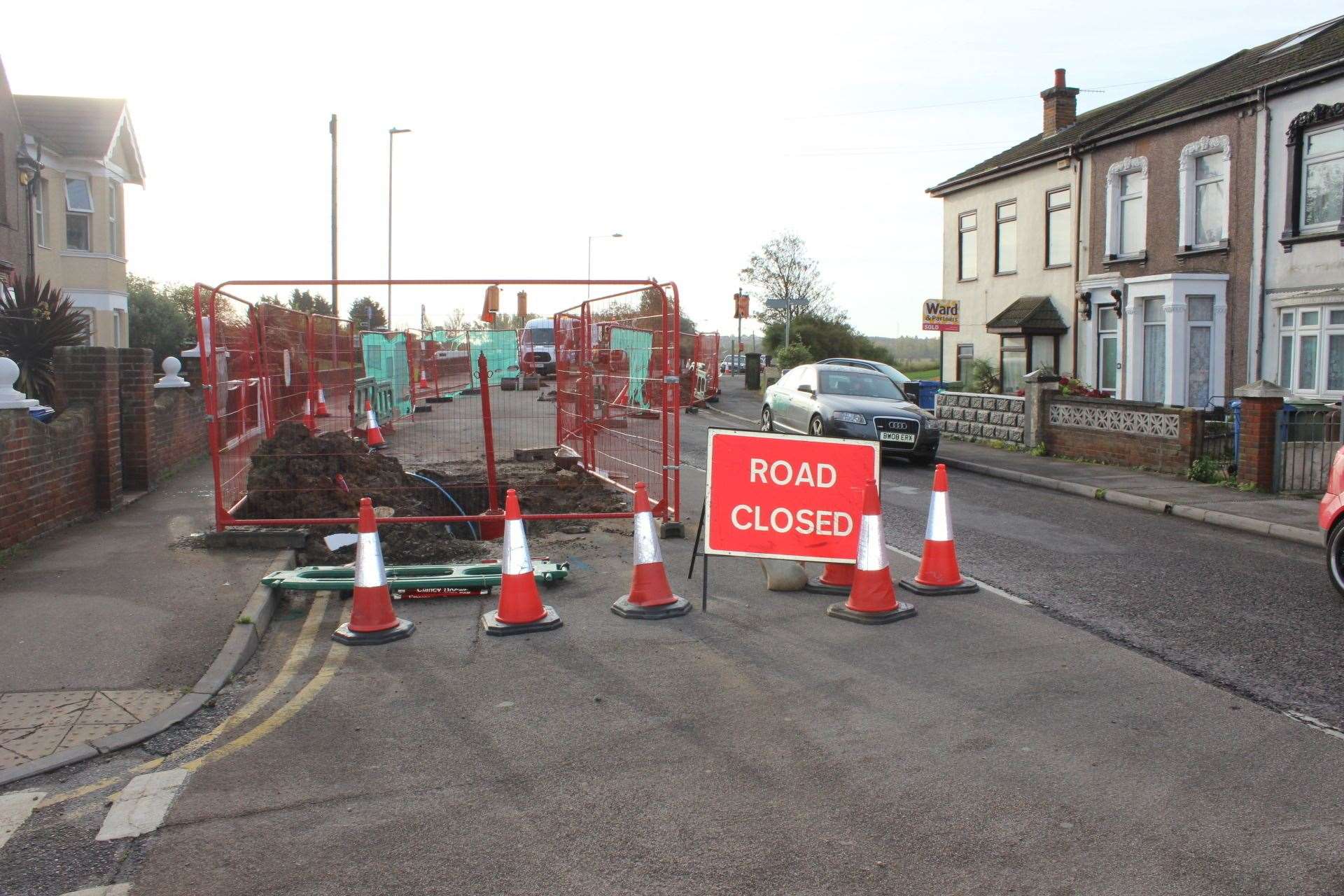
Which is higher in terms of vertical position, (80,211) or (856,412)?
(80,211)

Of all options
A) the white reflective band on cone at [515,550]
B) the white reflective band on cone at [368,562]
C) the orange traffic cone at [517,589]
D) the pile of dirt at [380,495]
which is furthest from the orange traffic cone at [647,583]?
the pile of dirt at [380,495]

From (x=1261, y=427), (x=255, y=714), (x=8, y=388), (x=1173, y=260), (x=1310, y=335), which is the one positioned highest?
(x=1173, y=260)

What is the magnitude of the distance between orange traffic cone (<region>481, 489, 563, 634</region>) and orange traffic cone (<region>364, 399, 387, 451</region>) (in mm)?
6794

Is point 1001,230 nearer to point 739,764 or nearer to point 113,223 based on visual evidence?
point 113,223

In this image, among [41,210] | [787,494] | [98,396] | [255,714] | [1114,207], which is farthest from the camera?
[41,210]

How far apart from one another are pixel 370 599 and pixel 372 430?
6921 millimetres

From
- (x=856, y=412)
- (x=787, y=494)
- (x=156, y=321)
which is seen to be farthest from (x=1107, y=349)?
(x=156, y=321)

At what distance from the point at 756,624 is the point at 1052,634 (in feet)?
6.03

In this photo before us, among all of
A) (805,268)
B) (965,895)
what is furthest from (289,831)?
(805,268)

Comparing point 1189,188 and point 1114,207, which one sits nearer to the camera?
point 1189,188

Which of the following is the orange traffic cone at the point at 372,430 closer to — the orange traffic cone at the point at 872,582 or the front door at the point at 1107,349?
the orange traffic cone at the point at 872,582

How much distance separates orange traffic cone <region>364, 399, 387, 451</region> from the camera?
1330cm

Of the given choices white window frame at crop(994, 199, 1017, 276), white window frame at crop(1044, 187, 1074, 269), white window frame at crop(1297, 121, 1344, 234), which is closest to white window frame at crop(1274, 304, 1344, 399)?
white window frame at crop(1297, 121, 1344, 234)

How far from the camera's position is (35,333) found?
14641 mm
